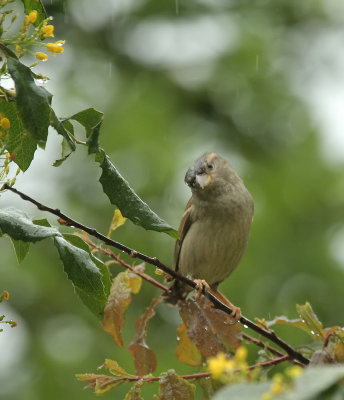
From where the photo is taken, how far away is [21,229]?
69.9 inches

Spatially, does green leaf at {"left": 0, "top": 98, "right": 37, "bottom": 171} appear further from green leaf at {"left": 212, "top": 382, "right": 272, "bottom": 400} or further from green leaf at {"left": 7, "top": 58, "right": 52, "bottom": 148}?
green leaf at {"left": 212, "top": 382, "right": 272, "bottom": 400}

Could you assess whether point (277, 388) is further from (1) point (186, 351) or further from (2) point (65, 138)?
(1) point (186, 351)

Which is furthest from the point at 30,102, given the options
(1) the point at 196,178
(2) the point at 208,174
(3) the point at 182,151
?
(3) the point at 182,151

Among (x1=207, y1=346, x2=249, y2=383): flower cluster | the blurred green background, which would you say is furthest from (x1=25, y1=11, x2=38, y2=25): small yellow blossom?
the blurred green background

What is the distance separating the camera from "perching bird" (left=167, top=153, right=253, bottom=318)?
4.26 m

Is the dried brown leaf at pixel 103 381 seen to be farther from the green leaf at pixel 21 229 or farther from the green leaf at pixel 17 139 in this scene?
the green leaf at pixel 17 139

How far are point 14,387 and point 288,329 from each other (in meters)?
2.45

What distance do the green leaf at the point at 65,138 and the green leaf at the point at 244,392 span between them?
→ 2.83 feet

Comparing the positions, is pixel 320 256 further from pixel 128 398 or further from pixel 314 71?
pixel 128 398

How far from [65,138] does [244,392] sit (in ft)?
3.08

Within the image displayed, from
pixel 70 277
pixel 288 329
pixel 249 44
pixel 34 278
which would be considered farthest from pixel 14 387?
pixel 70 277

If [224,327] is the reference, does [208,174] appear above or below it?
below

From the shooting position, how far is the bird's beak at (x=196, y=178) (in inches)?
160

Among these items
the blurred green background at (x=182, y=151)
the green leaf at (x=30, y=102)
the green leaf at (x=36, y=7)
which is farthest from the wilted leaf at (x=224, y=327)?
the blurred green background at (x=182, y=151)
